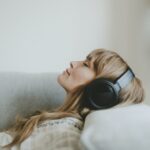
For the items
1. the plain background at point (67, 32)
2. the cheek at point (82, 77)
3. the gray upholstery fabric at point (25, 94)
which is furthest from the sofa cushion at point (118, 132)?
the plain background at point (67, 32)

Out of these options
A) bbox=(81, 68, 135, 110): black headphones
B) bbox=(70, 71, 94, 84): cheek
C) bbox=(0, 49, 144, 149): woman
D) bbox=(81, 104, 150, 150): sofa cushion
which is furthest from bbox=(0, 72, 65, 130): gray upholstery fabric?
bbox=(81, 104, 150, 150): sofa cushion

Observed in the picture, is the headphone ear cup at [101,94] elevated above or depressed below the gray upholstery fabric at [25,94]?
above

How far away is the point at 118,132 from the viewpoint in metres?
0.77

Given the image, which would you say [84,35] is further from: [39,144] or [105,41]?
[39,144]

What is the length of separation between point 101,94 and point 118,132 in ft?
1.00

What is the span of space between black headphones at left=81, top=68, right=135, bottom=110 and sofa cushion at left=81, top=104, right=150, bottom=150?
0.21 meters

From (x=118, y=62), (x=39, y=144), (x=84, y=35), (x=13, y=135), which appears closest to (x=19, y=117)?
(x=13, y=135)

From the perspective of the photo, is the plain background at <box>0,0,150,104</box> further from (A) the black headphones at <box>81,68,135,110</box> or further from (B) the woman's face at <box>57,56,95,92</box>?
(A) the black headphones at <box>81,68,135,110</box>

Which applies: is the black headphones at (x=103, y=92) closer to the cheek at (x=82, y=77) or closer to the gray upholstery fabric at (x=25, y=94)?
the cheek at (x=82, y=77)

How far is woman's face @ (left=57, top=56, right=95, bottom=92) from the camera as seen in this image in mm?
1211

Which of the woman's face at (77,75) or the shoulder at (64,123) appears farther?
the woman's face at (77,75)

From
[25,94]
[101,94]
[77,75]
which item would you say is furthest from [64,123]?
[25,94]

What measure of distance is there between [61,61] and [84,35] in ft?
0.62

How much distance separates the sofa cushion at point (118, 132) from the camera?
75 centimetres
